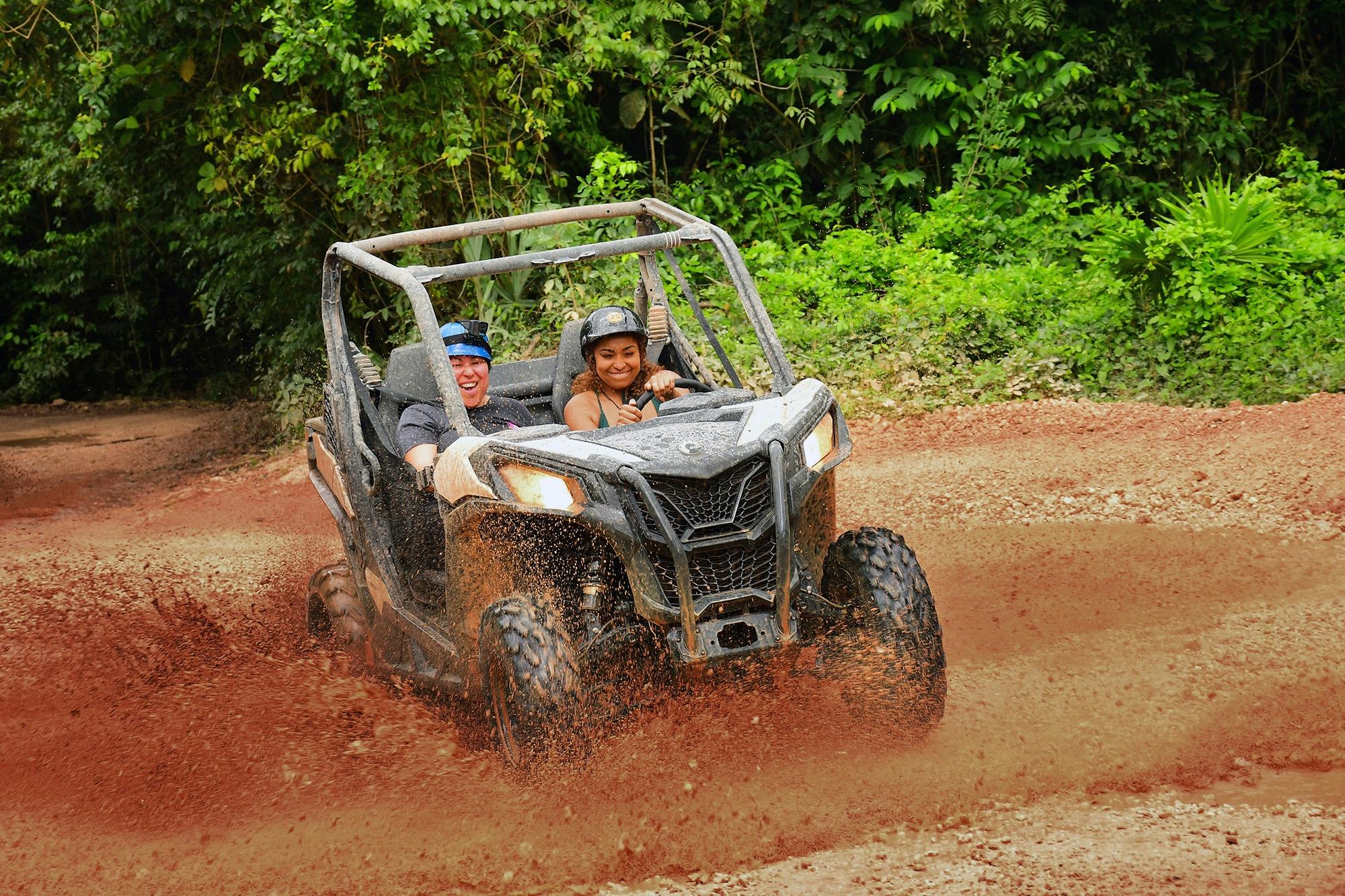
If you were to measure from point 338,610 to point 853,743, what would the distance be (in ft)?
8.32

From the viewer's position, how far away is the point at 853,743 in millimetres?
3984

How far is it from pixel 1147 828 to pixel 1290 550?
296 cm

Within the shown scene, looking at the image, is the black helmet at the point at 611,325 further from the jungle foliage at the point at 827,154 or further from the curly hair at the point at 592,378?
the jungle foliage at the point at 827,154

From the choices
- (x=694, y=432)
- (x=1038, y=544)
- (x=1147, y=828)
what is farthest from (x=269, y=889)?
(x=1038, y=544)

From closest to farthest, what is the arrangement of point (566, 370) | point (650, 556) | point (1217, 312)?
point (650, 556) → point (566, 370) → point (1217, 312)

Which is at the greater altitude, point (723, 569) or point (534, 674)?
point (723, 569)

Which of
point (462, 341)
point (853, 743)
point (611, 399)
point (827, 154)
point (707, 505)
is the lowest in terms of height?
point (853, 743)

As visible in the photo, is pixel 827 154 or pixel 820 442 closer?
pixel 820 442

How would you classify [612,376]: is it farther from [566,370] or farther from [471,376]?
[471,376]

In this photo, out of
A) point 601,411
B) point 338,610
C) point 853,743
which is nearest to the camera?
point 853,743

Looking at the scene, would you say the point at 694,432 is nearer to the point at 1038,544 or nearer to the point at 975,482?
the point at 1038,544

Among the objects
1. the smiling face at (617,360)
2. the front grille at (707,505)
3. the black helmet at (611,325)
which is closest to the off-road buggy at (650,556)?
the front grille at (707,505)

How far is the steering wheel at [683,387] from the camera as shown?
5.05 m

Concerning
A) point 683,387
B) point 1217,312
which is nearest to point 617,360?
point 683,387
